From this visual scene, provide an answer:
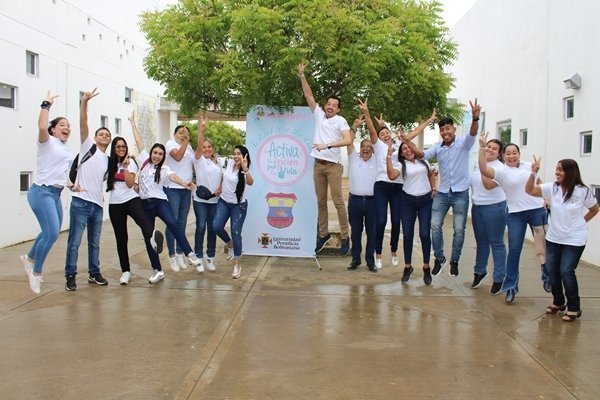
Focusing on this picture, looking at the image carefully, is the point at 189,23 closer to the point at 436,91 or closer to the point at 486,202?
→ the point at 436,91

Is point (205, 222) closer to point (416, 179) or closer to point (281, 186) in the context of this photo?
point (281, 186)

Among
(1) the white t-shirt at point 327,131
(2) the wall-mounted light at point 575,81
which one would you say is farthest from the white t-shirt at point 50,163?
(2) the wall-mounted light at point 575,81

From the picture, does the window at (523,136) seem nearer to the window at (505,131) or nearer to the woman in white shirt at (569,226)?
the window at (505,131)

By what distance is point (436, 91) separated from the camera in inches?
330

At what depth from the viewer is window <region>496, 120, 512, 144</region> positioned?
43.9 feet

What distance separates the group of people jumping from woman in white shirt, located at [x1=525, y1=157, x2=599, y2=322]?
3.48 m

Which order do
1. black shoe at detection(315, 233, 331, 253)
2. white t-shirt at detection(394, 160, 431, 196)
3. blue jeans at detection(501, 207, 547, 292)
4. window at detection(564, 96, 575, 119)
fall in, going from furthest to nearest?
window at detection(564, 96, 575, 119)
black shoe at detection(315, 233, 331, 253)
white t-shirt at detection(394, 160, 431, 196)
blue jeans at detection(501, 207, 547, 292)

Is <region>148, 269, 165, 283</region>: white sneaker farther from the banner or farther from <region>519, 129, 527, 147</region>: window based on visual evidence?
<region>519, 129, 527, 147</region>: window

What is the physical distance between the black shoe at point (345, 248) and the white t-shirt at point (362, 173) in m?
1.02

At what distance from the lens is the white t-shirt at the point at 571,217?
206 inches

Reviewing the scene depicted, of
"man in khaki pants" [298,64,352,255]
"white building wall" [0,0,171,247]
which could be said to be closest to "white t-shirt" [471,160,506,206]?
"man in khaki pants" [298,64,352,255]

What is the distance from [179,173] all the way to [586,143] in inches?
256

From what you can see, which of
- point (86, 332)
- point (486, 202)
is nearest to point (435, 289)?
point (486, 202)

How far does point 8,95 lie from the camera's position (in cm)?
999
